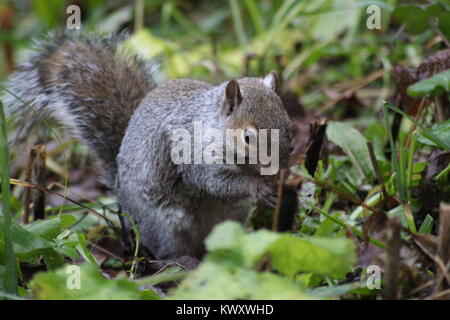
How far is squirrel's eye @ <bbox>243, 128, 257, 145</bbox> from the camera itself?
1926mm

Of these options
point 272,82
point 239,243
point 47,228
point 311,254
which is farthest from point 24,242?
point 272,82

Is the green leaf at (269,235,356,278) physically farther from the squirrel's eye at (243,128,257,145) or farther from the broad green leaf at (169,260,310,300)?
the squirrel's eye at (243,128,257,145)

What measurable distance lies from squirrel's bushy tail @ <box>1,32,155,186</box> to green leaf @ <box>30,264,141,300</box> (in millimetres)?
1300

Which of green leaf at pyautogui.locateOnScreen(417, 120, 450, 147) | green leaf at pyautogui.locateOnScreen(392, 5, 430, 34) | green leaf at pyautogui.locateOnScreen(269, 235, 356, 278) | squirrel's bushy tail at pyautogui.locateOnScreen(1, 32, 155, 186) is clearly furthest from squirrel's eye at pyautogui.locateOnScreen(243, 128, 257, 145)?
green leaf at pyautogui.locateOnScreen(392, 5, 430, 34)

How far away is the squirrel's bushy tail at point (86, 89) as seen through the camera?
2.63m

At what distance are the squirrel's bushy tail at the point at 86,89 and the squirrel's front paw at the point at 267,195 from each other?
33.0 inches

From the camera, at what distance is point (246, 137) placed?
197 cm

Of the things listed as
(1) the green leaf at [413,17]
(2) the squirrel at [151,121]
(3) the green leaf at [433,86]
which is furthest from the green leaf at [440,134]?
(1) the green leaf at [413,17]

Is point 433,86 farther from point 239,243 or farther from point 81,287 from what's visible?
point 81,287

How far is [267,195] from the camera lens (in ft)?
6.62

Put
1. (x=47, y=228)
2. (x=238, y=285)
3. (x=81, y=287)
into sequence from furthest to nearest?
(x=47, y=228)
(x=81, y=287)
(x=238, y=285)

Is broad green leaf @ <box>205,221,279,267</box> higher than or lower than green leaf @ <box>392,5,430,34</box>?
lower

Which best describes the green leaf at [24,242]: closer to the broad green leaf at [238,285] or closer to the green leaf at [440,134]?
the broad green leaf at [238,285]

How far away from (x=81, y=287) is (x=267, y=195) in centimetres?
78
